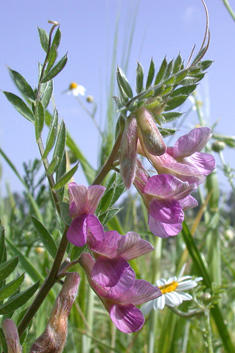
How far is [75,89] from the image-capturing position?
1.98 metres

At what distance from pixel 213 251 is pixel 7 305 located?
931mm

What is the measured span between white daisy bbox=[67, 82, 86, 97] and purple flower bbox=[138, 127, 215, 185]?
1497 mm

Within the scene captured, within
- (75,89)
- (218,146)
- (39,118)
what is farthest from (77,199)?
(75,89)

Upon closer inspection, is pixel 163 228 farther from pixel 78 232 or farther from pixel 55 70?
pixel 55 70

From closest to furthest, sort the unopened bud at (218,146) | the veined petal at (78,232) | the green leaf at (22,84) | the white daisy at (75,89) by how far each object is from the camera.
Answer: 1. the veined petal at (78,232)
2. the green leaf at (22,84)
3. the unopened bud at (218,146)
4. the white daisy at (75,89)

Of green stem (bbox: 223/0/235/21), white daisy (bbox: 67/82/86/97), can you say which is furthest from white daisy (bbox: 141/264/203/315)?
white daisy (bbox: 67/82/86/97)

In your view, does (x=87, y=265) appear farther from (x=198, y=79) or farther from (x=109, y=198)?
(x=198, y=79)

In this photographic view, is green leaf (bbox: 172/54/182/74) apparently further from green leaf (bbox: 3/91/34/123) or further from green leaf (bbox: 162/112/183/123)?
green leaf (bbox: 3/91/34/123)

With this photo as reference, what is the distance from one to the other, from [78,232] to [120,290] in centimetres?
7

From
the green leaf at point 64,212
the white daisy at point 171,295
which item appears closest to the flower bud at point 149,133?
the green leaf at point 64,212

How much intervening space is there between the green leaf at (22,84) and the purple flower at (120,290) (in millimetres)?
199

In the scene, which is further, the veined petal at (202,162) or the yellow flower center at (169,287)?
the yellow flower center at (169,287)

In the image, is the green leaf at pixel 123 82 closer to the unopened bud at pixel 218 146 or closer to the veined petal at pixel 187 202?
the veined petal at pixel 187 202

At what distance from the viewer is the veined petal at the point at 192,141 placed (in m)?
0.41
